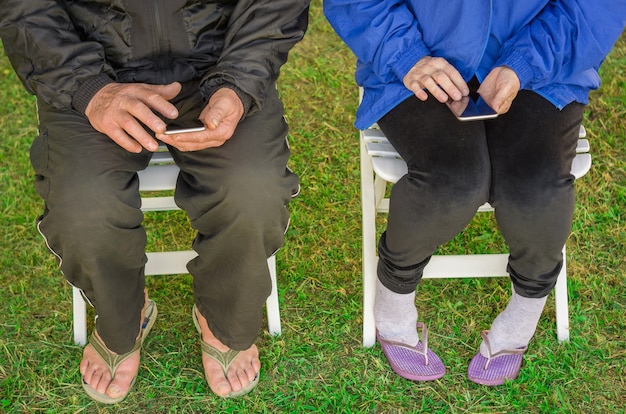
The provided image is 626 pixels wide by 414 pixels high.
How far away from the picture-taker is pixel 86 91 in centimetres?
237

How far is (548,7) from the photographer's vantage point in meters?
2.51

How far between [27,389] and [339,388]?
1.11 meters

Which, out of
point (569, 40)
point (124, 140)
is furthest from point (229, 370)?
point (569, 40)

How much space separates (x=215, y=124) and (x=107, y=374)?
103cm

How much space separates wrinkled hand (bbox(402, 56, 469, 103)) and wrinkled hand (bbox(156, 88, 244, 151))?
22.1 inches

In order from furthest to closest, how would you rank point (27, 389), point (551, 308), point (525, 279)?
1. point (551, 308)
2. point (27, 389)
3. point (525, 279)

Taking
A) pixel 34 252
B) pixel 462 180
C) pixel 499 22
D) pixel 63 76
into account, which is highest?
pixel 499 22

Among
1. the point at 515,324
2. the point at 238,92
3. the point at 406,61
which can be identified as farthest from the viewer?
the point at 515,324

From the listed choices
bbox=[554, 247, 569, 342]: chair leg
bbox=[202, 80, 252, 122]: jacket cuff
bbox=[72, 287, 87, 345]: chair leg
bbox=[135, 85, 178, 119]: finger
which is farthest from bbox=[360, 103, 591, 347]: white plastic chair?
bbox=[72, 287, 87, 345]: chair leg

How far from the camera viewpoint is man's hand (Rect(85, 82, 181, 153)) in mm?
2273

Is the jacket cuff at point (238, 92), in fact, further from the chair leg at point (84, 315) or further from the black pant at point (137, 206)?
the chair leg at point (84, 315)

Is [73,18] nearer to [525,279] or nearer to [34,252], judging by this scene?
[34,252]

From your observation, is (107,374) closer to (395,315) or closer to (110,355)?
(110,355)

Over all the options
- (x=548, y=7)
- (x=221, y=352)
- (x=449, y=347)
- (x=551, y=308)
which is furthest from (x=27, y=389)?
(x=548, y=7)
